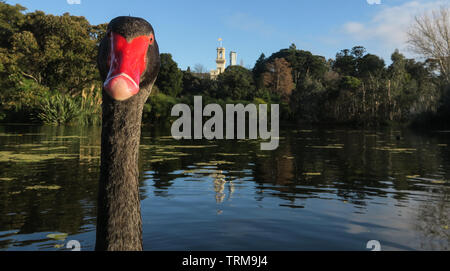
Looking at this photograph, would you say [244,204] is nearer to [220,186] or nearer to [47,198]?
[220,186]

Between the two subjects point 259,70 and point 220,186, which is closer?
point 220,186

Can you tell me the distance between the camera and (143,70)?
2168 millimetres

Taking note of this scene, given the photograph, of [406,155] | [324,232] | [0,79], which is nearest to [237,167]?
[324,232]

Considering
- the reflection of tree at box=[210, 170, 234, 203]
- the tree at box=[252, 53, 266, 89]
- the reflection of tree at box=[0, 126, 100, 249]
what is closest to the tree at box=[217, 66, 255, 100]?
the tree at box=[252, 53, 266, 89]

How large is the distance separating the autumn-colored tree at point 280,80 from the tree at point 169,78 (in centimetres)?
1253

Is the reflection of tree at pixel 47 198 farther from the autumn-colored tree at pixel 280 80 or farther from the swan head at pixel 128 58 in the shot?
the autumn-colored tree at pixel 280 80

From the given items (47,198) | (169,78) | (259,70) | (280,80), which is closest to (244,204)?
(47,198)

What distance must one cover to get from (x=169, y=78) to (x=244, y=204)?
3980 cm

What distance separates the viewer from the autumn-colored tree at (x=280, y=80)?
158ft

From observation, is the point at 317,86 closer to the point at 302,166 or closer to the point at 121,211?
the point at 302,166

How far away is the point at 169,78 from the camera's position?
43.2m

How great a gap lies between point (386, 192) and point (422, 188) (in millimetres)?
738

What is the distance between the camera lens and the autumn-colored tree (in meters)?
48.2

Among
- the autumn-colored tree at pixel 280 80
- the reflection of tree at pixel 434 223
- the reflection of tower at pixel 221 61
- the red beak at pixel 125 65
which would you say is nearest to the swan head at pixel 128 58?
the red beak at pixel 125 65
